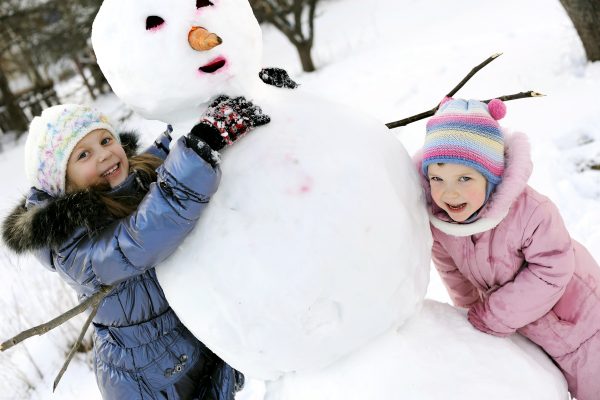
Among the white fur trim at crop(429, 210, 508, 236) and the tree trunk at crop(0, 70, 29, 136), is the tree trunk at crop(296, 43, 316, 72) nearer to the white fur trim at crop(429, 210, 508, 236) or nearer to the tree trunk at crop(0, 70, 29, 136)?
the tree trunk at crop(0, 70, 29, 136)

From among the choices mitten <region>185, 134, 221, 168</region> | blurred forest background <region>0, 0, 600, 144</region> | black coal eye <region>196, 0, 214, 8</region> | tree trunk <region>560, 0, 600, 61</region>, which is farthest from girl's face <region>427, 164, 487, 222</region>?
blurred forest background <region>0, 0, 600, 144</region>

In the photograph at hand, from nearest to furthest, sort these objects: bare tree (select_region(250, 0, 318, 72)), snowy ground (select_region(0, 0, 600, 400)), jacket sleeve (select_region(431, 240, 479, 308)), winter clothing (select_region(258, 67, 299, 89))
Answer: winter clothing (select_region(258, 67, 299, 89)) < jacket sleeve (select_region(431, 240, 479, 308)) < snowy ground (select_region(0, 0, 600, 400)) < bare tree (select_region(250, 0, 318, 72))

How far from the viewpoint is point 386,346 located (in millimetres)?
1313

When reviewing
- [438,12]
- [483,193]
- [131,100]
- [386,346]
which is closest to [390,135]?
[483,193]

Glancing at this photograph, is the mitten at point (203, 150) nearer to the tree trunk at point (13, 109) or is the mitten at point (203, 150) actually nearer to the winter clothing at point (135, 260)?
the winter clothing at point (135, 260)

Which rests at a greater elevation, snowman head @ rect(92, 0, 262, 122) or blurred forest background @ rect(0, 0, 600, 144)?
snowman head @ rect(92, 0, 262, 122)

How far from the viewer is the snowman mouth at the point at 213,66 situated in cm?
122

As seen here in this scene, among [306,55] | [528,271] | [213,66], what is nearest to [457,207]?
[528,271]

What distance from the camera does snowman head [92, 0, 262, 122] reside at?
118cm

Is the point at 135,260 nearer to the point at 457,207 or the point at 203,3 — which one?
the point at 203,3

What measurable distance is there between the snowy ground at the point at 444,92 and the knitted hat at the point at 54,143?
35cm

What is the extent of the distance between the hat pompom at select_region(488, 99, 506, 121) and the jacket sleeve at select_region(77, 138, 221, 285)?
76 cm

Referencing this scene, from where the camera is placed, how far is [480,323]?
144 centimetres

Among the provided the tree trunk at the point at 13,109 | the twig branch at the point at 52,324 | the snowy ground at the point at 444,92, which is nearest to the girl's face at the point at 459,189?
the twig branch at the point at 52,324
